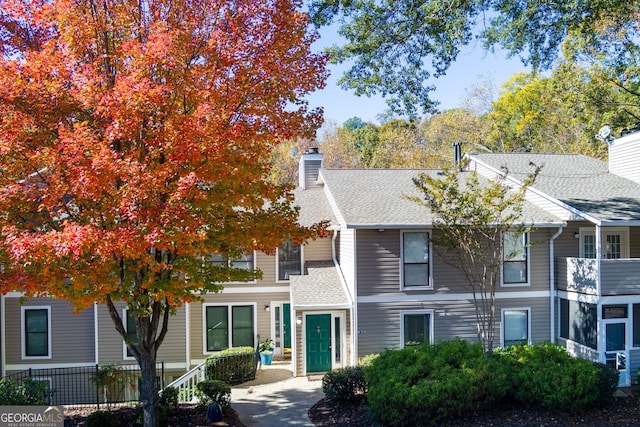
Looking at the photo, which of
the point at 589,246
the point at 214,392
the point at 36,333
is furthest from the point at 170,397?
the point at 589,246

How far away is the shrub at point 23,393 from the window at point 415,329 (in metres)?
9.99

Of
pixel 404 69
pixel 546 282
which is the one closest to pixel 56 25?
pixel 404 69

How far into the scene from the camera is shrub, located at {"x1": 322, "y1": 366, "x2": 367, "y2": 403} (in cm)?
1230

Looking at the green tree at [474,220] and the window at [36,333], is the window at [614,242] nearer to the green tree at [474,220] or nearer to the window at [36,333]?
the green tree at [474,220]

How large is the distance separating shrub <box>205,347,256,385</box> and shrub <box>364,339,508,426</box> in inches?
233

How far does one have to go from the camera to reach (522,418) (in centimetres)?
1048

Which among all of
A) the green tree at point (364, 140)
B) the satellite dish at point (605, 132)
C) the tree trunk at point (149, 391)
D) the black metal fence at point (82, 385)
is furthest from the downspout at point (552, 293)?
the green tree at point (364, 140)

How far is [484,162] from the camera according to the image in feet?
67.4

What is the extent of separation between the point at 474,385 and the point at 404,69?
7.57 metres

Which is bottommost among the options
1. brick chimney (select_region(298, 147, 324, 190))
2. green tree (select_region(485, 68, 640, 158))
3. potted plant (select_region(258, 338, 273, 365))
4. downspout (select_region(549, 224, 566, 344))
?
potted plant (select_region(258, 338, 273, 365))

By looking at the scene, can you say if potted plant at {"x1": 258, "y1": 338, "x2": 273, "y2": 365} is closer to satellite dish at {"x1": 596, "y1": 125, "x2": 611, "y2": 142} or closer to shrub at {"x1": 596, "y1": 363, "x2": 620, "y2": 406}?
shrub at {"x1": 596, "y1": 363, "x2": 620, "y2": 406}

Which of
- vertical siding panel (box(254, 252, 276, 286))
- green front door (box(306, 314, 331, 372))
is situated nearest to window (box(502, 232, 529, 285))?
green front door (box(306, 314, 331, 372))

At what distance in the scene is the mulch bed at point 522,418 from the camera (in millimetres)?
10273

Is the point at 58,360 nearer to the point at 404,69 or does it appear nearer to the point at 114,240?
the point at 114,240
